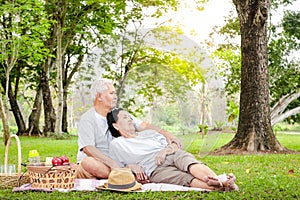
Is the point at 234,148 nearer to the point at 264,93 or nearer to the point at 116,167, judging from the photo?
the point at 264,93

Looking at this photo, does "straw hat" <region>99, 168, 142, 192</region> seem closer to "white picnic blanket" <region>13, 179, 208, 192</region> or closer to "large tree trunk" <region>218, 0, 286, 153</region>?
"white picnic blanket" <region>13, 179, 208, 192</region>

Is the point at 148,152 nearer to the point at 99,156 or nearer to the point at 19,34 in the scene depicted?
the point at 99,156

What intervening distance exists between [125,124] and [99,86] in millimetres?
376

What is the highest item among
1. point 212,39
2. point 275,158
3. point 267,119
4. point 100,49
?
point 212,39

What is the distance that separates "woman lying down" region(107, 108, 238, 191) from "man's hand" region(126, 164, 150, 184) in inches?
1.2

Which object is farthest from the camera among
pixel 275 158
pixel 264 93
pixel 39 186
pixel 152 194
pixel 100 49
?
pixel 264 93

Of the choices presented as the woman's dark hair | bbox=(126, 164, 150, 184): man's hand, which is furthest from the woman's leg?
the woman's dark hair

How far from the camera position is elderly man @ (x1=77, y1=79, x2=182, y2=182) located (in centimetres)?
428

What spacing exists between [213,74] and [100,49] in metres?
1.18

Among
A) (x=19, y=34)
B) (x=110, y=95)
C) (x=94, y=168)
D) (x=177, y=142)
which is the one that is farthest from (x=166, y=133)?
(x=19, y=34)

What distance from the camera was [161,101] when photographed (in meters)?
4.29

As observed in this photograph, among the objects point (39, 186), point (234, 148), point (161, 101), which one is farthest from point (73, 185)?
point (234, 148)

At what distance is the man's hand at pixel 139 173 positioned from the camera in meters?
4.25

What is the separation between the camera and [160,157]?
424 cm
